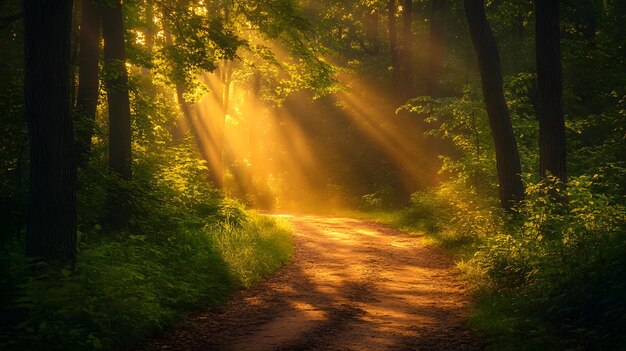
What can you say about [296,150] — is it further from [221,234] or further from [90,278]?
[90,278]

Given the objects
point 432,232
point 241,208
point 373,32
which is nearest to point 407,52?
point 373,32

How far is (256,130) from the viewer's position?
47.4m

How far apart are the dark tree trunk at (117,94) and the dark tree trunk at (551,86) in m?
10.3

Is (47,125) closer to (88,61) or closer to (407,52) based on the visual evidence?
(88,61)

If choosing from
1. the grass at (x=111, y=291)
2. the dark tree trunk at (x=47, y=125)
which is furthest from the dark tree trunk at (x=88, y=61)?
the dark tree trunk at (x=47, y=125)

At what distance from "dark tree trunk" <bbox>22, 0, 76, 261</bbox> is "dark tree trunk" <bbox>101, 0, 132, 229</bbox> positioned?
5.17m

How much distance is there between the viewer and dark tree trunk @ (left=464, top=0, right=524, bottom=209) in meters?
13.9

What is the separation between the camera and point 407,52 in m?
27.2

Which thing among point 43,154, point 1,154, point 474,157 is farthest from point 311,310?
point 474,157

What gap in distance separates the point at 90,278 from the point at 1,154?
4.35 m

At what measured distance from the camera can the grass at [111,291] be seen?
655 cm

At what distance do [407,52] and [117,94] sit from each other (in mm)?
17578

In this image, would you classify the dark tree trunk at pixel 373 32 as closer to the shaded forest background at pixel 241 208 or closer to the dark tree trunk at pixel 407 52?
the shaded forest background at pixel 241 208

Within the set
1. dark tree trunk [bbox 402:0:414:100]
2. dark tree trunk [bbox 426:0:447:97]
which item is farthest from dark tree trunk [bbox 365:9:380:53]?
dark tree trunk [bbox 426:0:447:97]
